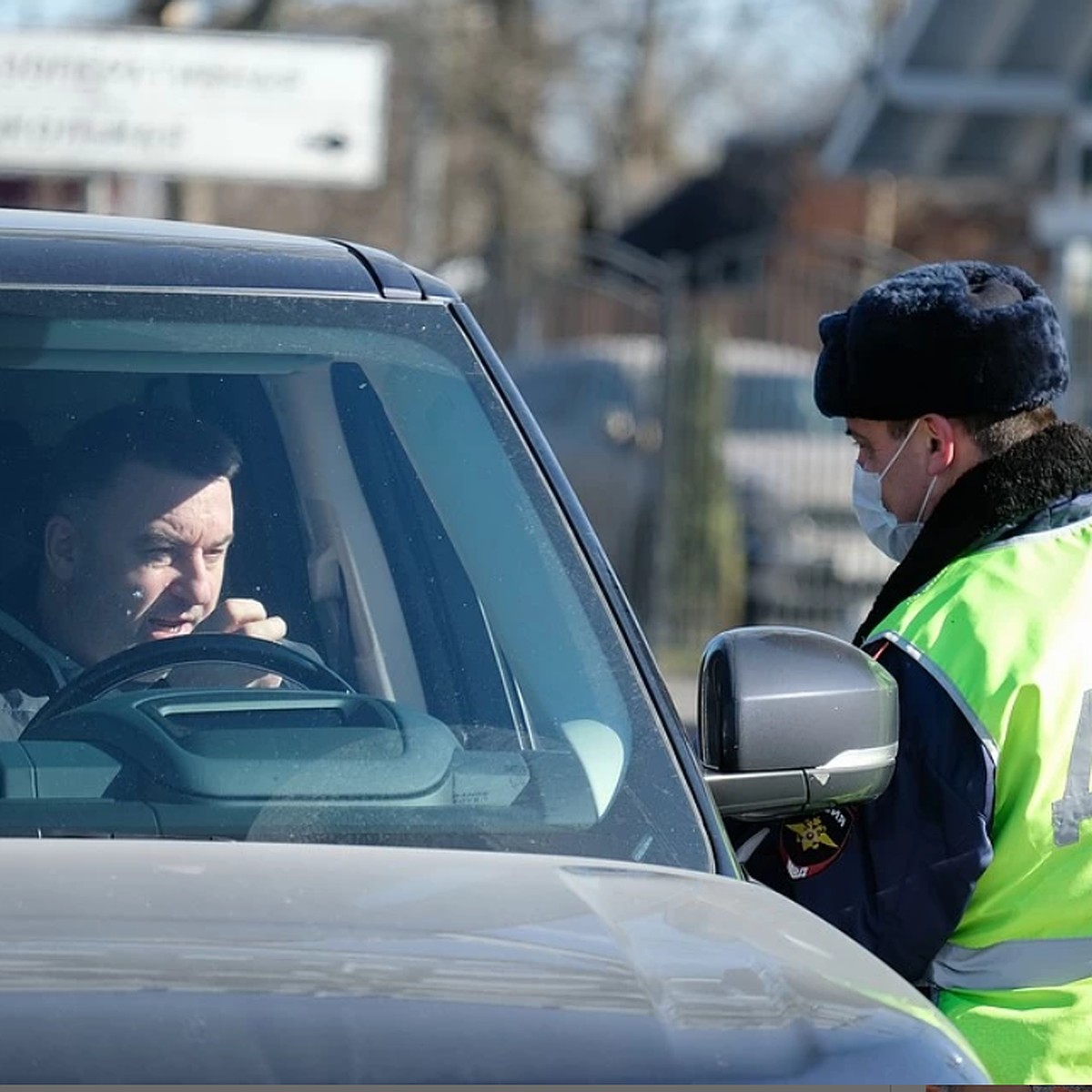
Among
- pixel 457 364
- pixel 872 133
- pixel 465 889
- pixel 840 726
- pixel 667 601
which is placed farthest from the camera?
pixel 667 601

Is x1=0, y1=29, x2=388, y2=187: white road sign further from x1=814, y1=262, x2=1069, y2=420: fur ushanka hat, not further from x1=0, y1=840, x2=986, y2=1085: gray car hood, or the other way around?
x1=0, y1=840, x2=986, y2=1085: gray car hood

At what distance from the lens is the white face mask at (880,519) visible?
3.24m

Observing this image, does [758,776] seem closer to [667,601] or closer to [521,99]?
[667,601]

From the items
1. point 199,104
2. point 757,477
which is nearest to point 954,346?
point 199,104

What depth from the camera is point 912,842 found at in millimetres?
2812

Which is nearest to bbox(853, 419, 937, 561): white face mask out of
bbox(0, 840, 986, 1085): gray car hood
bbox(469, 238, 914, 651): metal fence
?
bbox(0, 840, 986, 1085): gray car hood

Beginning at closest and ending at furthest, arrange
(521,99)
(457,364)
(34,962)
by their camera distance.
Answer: (34,962) → (457,364) → (521,99)

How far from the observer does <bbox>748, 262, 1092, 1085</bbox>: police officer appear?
277 centimetres

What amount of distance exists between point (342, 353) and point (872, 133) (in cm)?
979

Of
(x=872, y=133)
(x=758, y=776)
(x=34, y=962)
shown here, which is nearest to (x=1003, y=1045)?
(x=758, y=776)

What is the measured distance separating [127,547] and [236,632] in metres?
0.19

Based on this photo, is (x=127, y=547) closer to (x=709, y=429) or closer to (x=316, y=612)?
(x=316, y=612)

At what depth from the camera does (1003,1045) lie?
2.80m

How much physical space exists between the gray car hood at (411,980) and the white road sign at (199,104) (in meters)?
7.62
